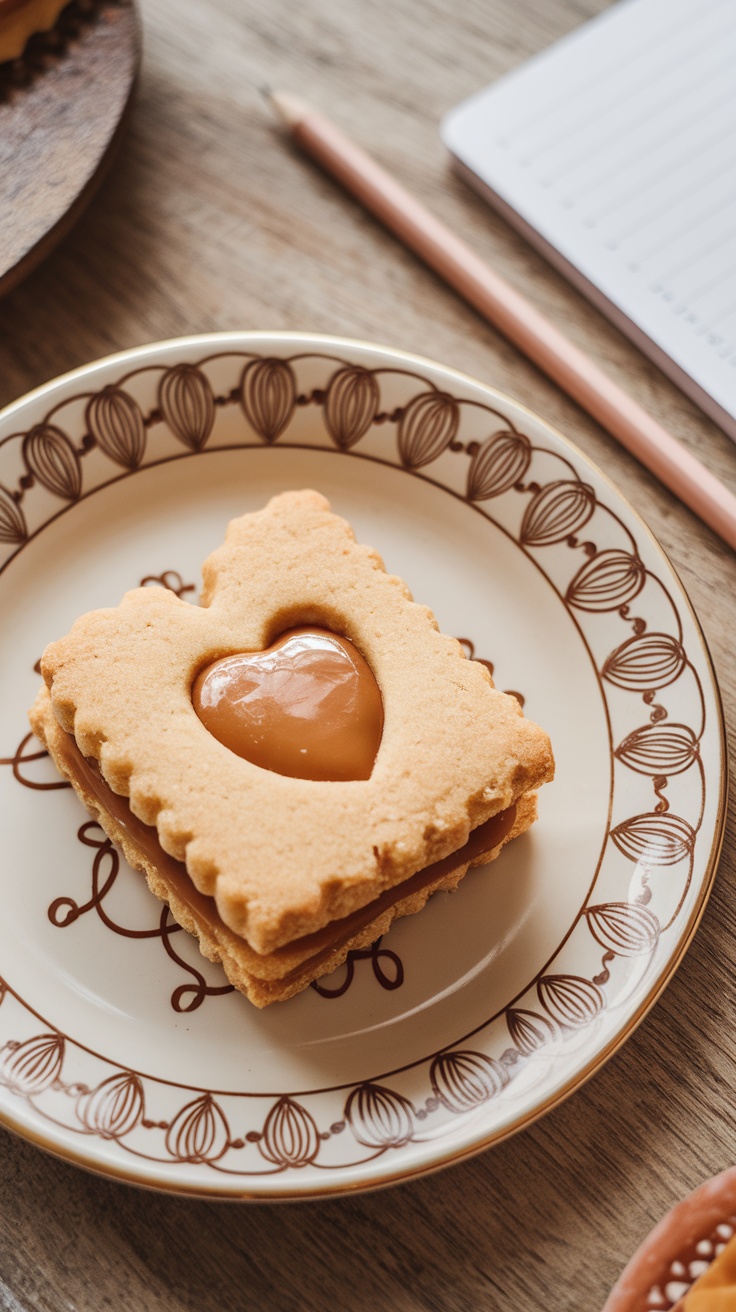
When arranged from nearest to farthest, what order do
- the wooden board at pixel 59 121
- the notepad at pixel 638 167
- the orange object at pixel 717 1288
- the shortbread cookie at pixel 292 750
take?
the orange object at pixel 717 1288, the shortbread cookie at pixel 292 750, the wooden board at pixel 59 121, the notepad at pixel 638 167

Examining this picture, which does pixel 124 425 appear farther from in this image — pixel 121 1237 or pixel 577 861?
pixel 121 1237

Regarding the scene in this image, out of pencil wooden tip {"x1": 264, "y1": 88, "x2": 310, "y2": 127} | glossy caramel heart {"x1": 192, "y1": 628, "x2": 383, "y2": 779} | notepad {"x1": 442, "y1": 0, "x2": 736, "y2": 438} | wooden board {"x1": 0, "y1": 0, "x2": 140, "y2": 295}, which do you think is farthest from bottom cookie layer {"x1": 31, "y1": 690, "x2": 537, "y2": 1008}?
pencil wooden tip {"x1": 264, "y1": 88, "x2": 310, "y2": 127}

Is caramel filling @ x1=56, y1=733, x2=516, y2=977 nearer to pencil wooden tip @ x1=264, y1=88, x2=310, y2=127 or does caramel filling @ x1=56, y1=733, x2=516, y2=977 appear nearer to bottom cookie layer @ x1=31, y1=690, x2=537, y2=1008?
bottom cookie layer @ x1=31, y1=690, x2=537, y2=1008

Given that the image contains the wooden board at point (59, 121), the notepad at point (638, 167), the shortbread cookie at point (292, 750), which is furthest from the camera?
the notepad at point (638, 167)

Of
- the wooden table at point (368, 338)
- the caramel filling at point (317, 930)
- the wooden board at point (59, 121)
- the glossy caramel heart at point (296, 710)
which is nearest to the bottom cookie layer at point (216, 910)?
the caramel filling at point (317, 930)

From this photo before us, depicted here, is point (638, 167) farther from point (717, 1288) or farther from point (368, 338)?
point (717, 1288)

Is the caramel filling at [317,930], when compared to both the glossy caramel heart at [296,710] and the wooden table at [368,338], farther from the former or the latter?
the wooden table at [368,338]

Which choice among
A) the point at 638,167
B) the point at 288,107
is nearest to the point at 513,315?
the point at 638,167
